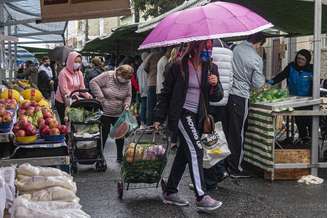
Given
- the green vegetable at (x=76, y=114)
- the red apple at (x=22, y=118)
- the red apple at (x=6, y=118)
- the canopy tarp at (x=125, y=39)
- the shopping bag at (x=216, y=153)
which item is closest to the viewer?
the red apple at (x=6, y=118)

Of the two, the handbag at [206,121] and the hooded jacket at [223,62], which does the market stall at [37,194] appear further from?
the hooded jacket at [223,62]

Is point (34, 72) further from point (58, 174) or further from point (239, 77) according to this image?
point (58, 174)

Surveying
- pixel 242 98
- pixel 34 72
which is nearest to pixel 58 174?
pixel 242 98

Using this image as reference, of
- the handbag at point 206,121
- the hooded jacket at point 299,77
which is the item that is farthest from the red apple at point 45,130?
the hooded jacket at point 299,77

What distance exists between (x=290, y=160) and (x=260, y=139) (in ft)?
1.61

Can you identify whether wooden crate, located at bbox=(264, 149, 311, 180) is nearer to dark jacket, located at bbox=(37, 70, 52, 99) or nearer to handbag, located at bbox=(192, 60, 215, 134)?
handbag, located at bbox=(192, 60, 215, 134)

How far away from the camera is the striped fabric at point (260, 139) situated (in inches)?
289

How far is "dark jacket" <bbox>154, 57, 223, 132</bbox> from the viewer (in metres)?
5.69

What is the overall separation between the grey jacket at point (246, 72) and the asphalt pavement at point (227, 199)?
1.27 meters

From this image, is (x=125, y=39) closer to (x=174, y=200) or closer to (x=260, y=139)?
(x=260, y=139)

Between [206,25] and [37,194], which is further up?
[206,25]

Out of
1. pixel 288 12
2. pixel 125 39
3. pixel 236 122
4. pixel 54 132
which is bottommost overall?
pixel 236 122

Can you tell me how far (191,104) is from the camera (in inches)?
226

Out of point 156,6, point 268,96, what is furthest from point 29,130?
point 156,6
